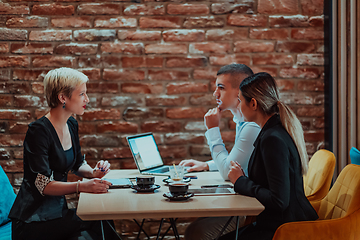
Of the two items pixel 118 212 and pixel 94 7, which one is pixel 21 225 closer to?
pixel 118 212

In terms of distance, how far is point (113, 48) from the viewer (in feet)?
8.71

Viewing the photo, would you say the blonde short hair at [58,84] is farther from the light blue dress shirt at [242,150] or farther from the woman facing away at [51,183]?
the light blue dress shirt at [242,150]

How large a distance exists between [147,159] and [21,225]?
85cm

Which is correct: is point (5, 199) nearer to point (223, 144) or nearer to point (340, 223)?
point (223, 144)

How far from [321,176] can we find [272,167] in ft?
2.23

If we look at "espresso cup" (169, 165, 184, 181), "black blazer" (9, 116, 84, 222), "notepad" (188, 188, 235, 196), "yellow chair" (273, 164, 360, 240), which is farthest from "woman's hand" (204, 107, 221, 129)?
"black blazer" (9, 116, 84, 222)

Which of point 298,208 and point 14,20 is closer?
point 298,208

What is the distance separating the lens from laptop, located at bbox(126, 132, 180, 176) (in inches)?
85.9

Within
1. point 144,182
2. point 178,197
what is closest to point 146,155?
point 144,182

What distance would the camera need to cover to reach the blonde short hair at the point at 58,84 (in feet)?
6.23

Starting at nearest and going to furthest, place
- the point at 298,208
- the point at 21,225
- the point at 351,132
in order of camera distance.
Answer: the point at 298,208 < the point at 21,225 < the point at 351,132

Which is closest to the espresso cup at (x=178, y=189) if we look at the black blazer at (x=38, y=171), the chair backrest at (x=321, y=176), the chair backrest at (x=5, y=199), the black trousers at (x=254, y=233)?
the black trousers at (x=254, y=233)

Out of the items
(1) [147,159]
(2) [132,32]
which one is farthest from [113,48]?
(1) [147,159]

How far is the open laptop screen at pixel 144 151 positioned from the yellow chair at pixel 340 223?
1.03 meters
